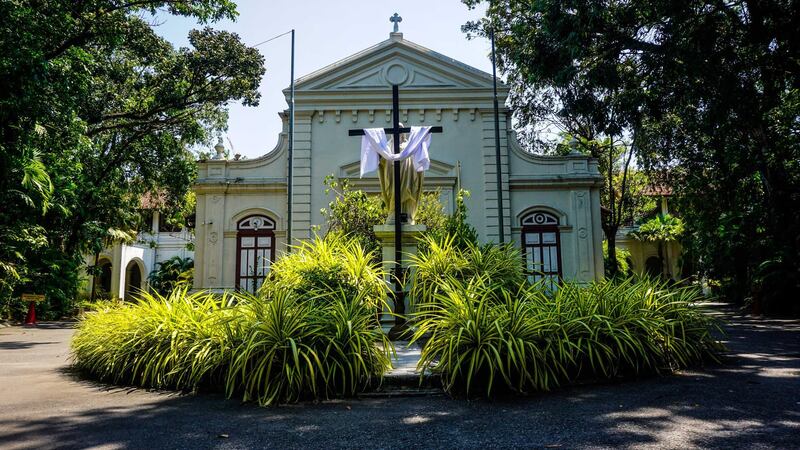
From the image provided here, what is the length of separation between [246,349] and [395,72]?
1400cm

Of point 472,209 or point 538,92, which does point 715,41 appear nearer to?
point 472,209

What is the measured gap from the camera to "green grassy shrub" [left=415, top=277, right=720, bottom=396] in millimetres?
4551

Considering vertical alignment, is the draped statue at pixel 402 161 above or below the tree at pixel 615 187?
below

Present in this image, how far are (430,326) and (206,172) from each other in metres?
13.4

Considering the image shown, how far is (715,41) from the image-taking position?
10500 millimetres

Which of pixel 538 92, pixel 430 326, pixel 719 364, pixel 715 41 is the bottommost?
pixel 719 364

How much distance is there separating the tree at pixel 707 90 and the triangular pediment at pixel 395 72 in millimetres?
2519

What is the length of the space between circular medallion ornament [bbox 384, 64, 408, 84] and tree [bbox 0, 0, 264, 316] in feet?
15.3

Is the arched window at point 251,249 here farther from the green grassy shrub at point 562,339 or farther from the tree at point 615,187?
the tree at point 615,187

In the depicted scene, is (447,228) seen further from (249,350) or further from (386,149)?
(249,350)

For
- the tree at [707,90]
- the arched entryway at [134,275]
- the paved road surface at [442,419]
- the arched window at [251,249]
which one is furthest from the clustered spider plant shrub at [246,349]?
the arched entryway at [134,275]

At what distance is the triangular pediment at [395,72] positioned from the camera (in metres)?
17.0

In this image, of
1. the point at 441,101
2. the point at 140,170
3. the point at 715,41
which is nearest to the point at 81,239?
the point at 140,170

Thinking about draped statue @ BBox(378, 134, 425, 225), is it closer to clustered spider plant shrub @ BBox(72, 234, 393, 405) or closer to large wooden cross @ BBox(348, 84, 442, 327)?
large wooden cross @ BBox(348, 84, 442, 327)
